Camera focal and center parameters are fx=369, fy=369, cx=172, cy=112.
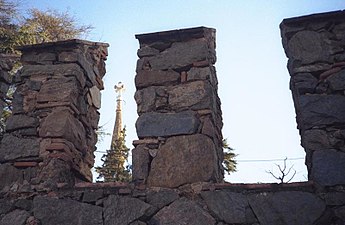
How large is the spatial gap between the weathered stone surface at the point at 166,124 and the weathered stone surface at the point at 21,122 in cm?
103

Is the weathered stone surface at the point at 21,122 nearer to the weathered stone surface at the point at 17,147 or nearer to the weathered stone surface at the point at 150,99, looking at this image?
the weathered stone surface at the point at 17,147

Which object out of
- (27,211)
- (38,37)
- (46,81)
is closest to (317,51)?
(46,81)

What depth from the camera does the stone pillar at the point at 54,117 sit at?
3.29m

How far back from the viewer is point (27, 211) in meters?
3.07

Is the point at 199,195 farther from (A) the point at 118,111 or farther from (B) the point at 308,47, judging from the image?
Result: (A) the point at 118,111

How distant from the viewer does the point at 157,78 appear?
347 cm

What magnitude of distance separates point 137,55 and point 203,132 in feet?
3.53

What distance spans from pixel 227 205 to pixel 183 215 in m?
0.34

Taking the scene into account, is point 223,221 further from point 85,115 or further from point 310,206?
point 85,115

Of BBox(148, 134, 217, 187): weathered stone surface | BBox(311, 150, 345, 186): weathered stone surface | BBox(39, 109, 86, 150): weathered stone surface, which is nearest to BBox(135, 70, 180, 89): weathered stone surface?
BBox(148, 134, 217, 187): weathered stone surface

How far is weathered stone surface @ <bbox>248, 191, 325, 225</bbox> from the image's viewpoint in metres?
2.67

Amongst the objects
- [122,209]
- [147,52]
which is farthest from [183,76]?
[122,209]

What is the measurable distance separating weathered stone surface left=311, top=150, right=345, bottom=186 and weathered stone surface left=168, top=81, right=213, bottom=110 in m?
0.98

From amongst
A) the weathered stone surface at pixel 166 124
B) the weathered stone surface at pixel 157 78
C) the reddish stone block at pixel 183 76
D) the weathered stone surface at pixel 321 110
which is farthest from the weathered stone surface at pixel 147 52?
the weathered stone surface at pixel 321 110
